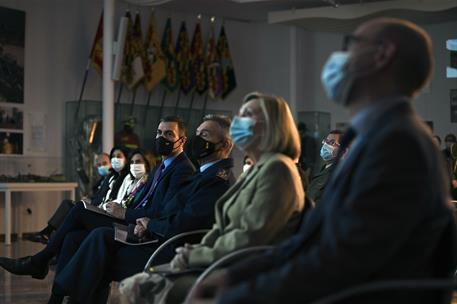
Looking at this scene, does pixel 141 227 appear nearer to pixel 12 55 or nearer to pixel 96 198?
pixel 96 198

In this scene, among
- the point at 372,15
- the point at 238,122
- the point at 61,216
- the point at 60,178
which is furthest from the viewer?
the point at 372,15

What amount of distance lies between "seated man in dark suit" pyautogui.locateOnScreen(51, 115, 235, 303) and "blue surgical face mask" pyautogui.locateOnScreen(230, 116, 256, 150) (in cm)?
114

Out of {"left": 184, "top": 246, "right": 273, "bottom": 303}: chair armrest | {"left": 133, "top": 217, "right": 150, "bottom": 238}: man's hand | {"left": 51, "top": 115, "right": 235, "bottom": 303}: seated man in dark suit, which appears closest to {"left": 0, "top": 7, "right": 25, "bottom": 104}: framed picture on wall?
{"left": 51, "top": 115, "right": 235, "bottom": 303}: seated man in dark suit

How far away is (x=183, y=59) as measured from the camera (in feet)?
54.5

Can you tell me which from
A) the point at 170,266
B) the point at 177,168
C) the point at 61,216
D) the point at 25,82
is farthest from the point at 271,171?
the point at 25,82

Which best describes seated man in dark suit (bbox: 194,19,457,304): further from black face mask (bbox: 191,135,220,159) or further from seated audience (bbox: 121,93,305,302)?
black face mask (bbox: 191,135,220,159)

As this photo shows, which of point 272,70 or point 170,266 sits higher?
point 272,70

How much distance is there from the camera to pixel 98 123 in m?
14.6

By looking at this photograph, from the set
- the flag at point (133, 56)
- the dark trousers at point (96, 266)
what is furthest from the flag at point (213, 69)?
the dark trousers at point (96, 266)

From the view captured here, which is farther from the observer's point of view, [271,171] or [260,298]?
[271,171]

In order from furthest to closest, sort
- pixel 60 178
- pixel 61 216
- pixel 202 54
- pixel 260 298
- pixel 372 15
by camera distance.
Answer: pixel 202 54 < pixel 372 15 < pixel 60 178 < pixel 61 216 < pixel 260 298

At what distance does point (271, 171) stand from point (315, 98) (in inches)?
592

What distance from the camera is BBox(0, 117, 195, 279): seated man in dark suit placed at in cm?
573

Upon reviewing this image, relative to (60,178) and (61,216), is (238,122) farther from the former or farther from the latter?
(60,178)
